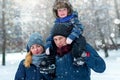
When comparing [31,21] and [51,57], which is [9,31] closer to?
[31,21]

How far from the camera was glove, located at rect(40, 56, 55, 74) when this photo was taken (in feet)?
15.7

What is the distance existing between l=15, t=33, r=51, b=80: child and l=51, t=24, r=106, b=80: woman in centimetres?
47

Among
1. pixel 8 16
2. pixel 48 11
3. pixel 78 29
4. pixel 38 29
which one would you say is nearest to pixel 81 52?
pixel 78 29

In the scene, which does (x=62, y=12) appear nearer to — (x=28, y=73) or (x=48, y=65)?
(x=48, y=65)

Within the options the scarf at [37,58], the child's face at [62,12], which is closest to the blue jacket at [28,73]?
the scarf at [37,58]

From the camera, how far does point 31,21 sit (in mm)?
46531

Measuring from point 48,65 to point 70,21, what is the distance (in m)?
0.60

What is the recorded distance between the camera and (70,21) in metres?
4.73

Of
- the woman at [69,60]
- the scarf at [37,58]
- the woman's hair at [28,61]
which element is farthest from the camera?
the woman's hair at [28,61]

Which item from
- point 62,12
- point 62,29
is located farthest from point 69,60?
point 62,12

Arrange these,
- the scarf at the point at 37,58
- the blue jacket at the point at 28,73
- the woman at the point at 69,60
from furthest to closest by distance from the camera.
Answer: the blue jacket at the point at 28,73, the scarf at the point at 37,58, the woman at the point at 69,60

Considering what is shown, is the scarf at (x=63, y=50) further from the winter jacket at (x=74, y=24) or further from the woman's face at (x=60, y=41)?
the winter jacket at (x=74, y=24)

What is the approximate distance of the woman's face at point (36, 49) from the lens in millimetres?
5143

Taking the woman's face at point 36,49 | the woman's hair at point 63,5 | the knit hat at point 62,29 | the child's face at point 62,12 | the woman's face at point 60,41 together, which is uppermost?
the woman's hair at point 63,5
